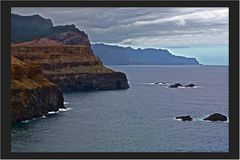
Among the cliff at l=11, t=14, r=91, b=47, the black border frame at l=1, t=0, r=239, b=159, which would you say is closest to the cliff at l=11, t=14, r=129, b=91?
the cliff at l=11, t=14, r=91, b=47

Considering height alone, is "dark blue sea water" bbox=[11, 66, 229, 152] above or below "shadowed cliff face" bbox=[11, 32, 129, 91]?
below

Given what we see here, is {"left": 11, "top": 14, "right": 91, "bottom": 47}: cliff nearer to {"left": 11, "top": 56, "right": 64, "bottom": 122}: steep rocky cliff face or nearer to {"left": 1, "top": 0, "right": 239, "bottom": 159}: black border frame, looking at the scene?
{"left": 1, "top": 0, "right": 239, "bottom": 159}: black border frame

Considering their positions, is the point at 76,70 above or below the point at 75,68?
below

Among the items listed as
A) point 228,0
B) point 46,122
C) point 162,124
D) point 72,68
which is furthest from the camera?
point 72,68

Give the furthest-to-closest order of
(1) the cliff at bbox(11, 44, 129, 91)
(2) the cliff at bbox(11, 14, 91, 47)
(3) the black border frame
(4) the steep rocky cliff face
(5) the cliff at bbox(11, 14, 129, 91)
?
(1) the cliff at bbox(11, 44, 129, 91) → (5) the cliff at bbox(11, 14, 129, 91) → (4) the steep rocky cliff face → (2) the cliff at bbox(11, 14, 91, 47) → (3) the black border frame

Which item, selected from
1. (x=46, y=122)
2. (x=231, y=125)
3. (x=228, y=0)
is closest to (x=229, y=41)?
(x=228, y=0)

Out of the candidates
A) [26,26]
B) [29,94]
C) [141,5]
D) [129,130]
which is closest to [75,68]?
[29,94]

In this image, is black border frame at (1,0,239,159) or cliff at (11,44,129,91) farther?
cliff at (11,44,129,91)

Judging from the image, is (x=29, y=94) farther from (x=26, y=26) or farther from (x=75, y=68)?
(x=75, y=68)

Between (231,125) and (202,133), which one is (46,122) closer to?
(202,133)
